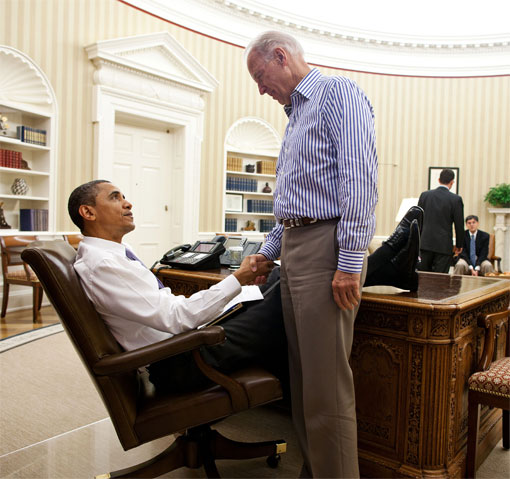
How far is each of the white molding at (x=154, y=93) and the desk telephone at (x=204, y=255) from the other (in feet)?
11.7

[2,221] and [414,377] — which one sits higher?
[2,221]

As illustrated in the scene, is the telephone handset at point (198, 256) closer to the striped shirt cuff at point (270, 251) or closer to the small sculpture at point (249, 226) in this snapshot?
the striped shirt cuff at point (270, 251)

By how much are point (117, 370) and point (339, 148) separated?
94 centimetres

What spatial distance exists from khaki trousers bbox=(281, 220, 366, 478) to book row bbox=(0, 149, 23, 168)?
465 centimetres

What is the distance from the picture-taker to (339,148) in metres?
1.47

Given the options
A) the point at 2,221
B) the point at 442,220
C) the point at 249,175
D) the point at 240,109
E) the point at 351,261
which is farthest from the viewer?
the point at 249,175

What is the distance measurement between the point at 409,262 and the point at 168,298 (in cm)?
92

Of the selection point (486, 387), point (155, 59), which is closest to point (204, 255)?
point (486, 387)

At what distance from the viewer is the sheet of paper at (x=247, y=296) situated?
72.7 inches

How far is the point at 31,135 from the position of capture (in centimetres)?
546

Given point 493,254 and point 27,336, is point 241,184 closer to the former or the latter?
point 493,254

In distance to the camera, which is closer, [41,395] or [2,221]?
[41,395]

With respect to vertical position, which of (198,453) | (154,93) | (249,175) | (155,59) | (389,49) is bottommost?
(198,453)

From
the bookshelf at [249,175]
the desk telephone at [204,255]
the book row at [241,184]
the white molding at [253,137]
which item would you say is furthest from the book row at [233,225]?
the desk telephone at [204,255]
